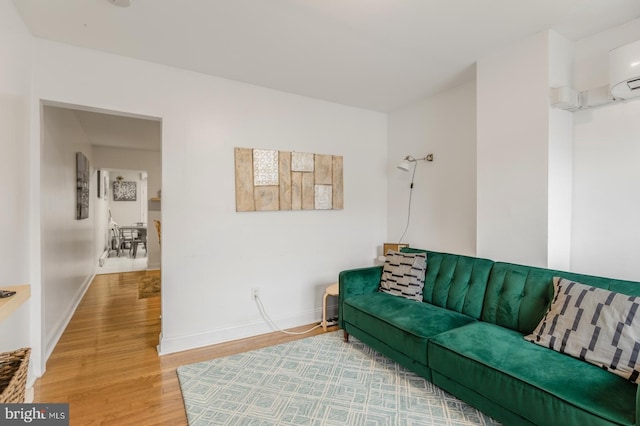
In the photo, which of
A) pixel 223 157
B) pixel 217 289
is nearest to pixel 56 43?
pixel 223 157

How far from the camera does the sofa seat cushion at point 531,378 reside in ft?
4.13

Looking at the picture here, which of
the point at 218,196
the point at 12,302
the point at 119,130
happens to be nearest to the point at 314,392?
the point at 12,302

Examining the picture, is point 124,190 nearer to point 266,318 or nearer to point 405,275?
point 266,318

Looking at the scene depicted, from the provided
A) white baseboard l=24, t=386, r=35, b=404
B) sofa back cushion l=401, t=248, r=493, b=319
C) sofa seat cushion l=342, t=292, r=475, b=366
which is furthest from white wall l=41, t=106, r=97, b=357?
sofa back cushion l=401, t=248, r=493, b=319

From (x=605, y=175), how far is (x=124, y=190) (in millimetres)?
10396

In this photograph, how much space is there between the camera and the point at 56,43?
226 centimetres

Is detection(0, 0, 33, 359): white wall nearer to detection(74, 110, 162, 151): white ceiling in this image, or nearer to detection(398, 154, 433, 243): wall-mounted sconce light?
detection(74, 110, 162, 151): white ceiling

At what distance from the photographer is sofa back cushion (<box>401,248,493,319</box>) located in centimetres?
231

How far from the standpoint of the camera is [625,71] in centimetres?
182

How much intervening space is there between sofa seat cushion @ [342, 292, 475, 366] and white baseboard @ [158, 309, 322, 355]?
758 millimetres

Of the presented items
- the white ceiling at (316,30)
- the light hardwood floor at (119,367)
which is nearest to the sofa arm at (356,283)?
the light hardwood floor at (119,367)

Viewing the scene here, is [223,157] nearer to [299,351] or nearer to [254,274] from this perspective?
[254,274]

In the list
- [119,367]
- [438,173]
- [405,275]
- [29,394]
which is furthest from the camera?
[438,173]

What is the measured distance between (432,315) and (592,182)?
150 cm
